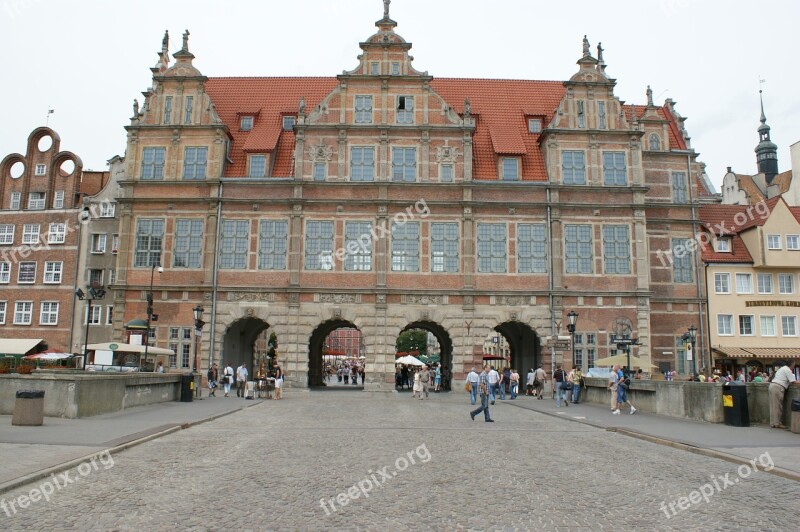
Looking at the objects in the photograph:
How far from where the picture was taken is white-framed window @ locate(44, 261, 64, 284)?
164 feet

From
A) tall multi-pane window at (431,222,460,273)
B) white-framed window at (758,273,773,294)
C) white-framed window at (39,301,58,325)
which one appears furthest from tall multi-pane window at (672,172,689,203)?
white-framed window at (39,301,58,325)

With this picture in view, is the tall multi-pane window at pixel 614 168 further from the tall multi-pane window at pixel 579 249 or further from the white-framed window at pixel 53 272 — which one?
the white-framed window at pixel 53 272

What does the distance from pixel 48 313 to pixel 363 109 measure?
88.3 ft

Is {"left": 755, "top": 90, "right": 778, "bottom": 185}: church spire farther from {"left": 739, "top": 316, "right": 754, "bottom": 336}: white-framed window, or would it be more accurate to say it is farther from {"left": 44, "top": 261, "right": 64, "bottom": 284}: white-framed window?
{"left": 44, "top": 261, "right": 64, "bottom": 284}: white-framed window

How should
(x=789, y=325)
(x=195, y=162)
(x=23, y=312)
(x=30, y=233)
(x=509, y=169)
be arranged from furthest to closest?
1. (x=30, y=233)
2. (x=23, y=312)
3. (x=789, y=325)
4. (x=509, y=169)
5. (x=195, y=162)

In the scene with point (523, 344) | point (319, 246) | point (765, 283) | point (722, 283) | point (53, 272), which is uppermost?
point (319, 246)

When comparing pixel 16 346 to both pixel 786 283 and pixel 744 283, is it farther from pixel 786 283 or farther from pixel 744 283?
pixel 786 283

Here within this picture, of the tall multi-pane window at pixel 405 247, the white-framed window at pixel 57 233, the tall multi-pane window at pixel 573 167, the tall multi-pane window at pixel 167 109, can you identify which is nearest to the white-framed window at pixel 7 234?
the white-framed window at pixel 57 233

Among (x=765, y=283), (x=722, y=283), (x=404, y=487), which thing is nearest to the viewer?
(x=404, y=487)

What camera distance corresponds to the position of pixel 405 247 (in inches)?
1651

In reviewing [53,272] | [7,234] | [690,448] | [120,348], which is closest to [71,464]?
[690,448]

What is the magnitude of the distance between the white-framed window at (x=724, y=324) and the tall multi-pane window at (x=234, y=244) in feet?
99.9

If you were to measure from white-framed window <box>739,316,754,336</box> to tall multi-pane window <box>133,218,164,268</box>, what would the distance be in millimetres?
37202

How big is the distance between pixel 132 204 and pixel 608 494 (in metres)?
38.1
